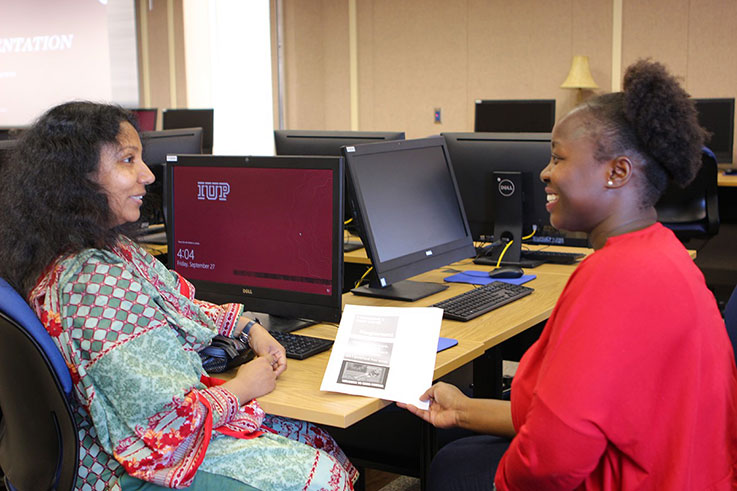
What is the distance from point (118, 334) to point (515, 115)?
4.66m

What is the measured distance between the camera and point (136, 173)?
5.19ft

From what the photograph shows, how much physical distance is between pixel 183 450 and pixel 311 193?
74cm

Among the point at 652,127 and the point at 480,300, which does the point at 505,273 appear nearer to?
the point at 480,300

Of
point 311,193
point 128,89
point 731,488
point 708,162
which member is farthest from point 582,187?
point 128,89

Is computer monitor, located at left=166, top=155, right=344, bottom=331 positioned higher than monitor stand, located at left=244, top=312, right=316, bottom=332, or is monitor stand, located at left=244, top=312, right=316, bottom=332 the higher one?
computer monitor, located at left=166, top=155, right=344, bottom=331

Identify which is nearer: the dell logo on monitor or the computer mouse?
the computer mouse

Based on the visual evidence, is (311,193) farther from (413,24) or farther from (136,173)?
(413,24)

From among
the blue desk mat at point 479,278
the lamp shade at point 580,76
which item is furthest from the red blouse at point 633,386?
the lamp shade at point 580,76

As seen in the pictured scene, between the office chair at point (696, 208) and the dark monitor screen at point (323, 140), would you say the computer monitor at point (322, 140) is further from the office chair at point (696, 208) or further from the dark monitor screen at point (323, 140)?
the office chair at point (696, 208)

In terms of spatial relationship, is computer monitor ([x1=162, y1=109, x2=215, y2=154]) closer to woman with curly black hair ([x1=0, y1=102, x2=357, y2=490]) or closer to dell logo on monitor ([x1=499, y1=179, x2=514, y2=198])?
dell logo on monitor ([x1=499, y1=179, x2=514, y2=198])

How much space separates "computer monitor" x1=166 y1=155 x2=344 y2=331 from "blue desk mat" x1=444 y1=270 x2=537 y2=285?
2.14ft

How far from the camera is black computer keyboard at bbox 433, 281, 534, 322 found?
210cm

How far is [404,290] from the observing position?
2365 mm

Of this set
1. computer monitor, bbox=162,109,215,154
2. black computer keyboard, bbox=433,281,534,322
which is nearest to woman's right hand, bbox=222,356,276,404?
black computer keyboard, bbox=433,281,534,322
